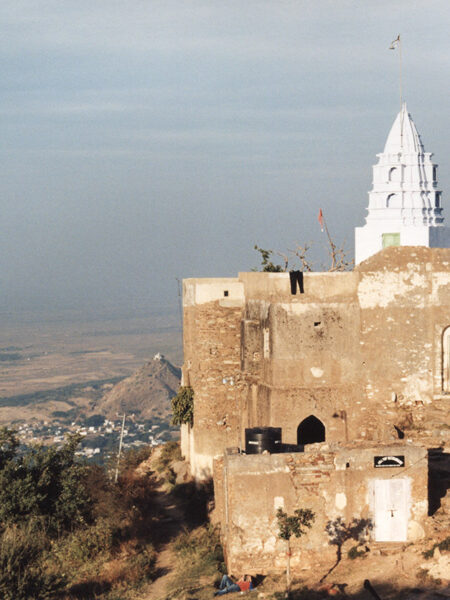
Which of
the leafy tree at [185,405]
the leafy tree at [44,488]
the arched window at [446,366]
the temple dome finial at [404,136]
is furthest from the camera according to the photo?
the temple dome finial at [404,136]

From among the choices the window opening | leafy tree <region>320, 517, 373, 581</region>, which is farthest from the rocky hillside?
leafy tree <region>320, 517, 373, 581</region>

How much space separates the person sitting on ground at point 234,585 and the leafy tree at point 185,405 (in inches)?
333

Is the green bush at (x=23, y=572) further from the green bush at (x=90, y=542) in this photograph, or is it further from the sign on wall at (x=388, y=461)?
the sign on wall at (x=388, y=461)

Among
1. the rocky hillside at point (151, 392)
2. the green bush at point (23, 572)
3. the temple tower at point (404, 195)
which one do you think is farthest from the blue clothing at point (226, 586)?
the rocky hillside at point (151, 392)

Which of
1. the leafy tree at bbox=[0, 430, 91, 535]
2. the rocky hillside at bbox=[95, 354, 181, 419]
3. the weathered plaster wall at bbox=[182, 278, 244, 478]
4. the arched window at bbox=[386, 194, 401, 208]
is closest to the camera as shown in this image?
the leafy tree at bbox=[0, 430, 91, 535]

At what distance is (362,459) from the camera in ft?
63.2

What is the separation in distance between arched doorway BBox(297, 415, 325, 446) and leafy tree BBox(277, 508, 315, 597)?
641 cm

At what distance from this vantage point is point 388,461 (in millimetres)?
19266

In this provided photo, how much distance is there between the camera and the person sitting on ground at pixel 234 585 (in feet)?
62.4

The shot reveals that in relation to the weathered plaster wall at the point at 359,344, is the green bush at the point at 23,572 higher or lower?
lower

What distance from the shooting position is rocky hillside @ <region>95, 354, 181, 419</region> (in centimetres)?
8362

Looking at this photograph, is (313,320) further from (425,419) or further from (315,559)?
(315,559)

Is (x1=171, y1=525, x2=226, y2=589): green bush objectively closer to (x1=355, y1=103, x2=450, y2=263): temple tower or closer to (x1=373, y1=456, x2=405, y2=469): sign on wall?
(x1=373, y1=456, x2=405, y2=469): sign on wall

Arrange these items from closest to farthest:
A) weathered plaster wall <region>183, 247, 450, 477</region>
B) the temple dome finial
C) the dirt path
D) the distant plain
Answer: the dirt path, weathered plaster wall <region>183, 247, 450, 477</region>, the temple dome finial, the distant plain
